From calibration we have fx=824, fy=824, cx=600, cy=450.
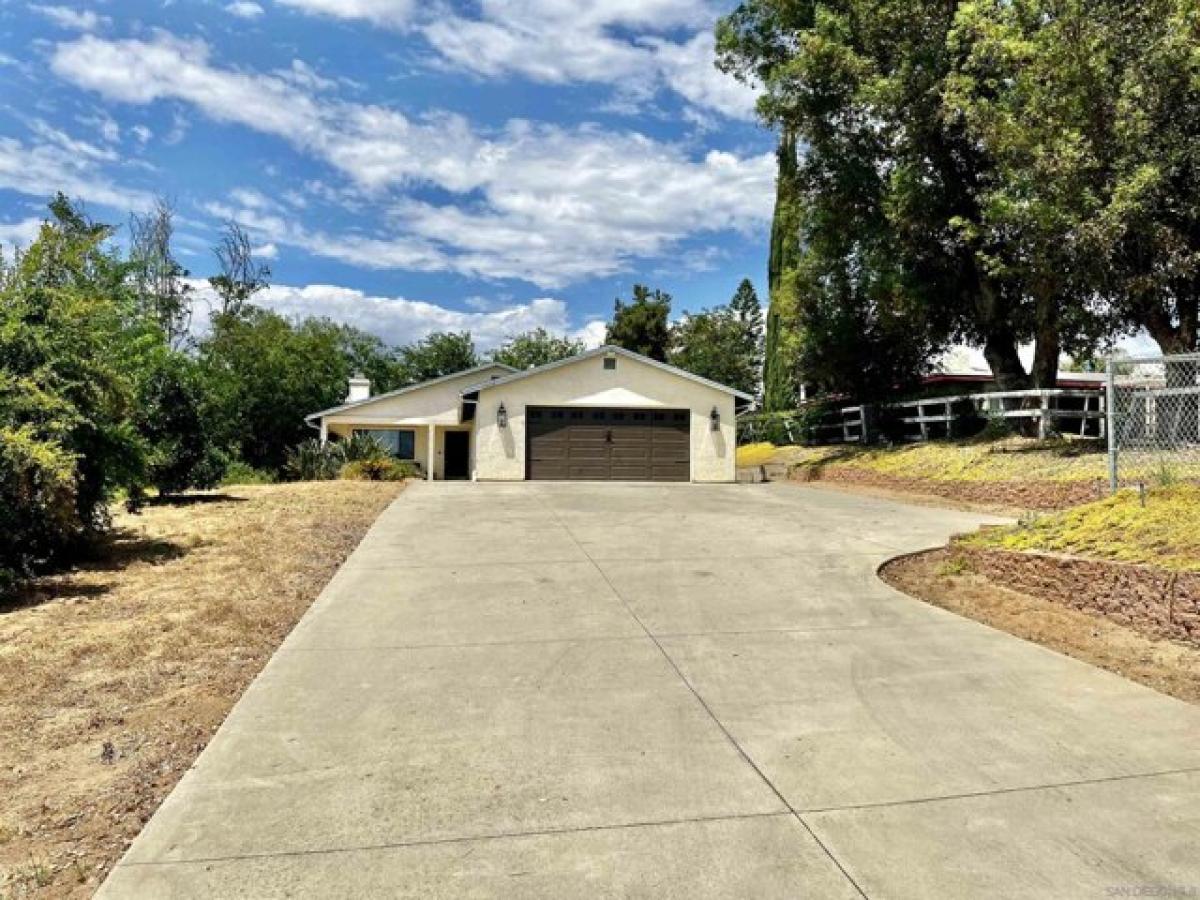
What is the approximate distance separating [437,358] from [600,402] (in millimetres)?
28113

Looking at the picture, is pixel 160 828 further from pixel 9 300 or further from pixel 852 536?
pixel 852 536

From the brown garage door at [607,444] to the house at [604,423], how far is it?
0.09 feet

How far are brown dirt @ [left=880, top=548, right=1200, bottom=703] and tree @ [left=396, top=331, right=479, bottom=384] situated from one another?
141 feet

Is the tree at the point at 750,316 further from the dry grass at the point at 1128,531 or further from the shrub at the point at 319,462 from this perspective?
the dry grass at the point at 1128,531

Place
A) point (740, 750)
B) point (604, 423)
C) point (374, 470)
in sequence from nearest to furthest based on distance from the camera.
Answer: point (740, 750)
point (374, 470)
point (604, 423)

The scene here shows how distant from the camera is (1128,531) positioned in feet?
23.1

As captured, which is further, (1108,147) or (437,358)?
(437,358)

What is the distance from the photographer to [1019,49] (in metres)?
14.3

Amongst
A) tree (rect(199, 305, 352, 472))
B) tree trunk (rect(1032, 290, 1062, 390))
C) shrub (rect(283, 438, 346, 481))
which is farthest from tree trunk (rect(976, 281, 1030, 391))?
tree (rect(199, 305, 352, 472))

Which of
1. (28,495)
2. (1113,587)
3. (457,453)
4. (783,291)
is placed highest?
(783,291)

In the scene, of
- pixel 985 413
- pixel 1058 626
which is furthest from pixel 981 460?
pixel 1058 626

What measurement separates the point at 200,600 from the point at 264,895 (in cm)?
517

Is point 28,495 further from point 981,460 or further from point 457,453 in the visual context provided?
point 457,453

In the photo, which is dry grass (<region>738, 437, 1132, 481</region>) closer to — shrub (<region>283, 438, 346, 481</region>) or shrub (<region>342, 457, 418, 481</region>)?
shrub (<region>342, 457, 418, 481</region>)
